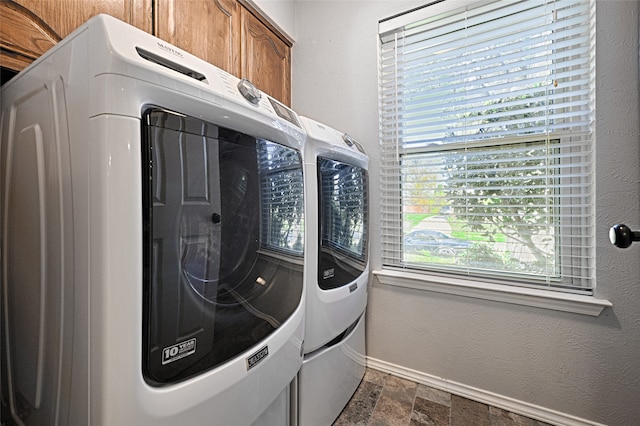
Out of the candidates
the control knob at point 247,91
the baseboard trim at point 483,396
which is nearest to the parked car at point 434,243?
the baseboard trim at point 483,396

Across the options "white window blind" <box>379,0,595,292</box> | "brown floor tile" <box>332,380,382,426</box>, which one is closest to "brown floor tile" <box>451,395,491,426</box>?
"brown floor tile" <box>332,380,382,426</box>

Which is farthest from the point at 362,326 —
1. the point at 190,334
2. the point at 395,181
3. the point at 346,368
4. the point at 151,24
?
the point at 151,24

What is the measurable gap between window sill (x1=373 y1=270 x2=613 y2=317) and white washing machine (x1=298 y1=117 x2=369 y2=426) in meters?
0.27

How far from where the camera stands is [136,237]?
1.61 feet

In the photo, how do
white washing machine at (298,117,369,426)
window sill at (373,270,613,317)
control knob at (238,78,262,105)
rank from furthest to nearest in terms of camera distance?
window sill at (373,270,613,317) < white washing machine at (298,117,369,426) < control knob at (238,78,262,105)

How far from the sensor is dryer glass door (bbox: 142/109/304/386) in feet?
1.71

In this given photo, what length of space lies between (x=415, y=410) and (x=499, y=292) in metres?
0.71

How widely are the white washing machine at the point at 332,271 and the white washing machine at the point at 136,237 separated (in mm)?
264

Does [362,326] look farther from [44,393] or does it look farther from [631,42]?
[631,42]

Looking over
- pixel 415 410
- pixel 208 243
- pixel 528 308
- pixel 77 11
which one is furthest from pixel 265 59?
pixel 415 410

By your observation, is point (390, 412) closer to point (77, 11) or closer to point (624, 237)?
point (624, 237)

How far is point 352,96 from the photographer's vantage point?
1.79 meters

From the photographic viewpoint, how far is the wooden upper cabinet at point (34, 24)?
753 mm

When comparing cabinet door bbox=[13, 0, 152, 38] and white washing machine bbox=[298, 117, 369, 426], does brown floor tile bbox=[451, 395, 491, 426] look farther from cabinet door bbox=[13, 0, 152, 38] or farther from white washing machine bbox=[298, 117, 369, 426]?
→ cabinet door bbox=[13, 0, 152, 38]
